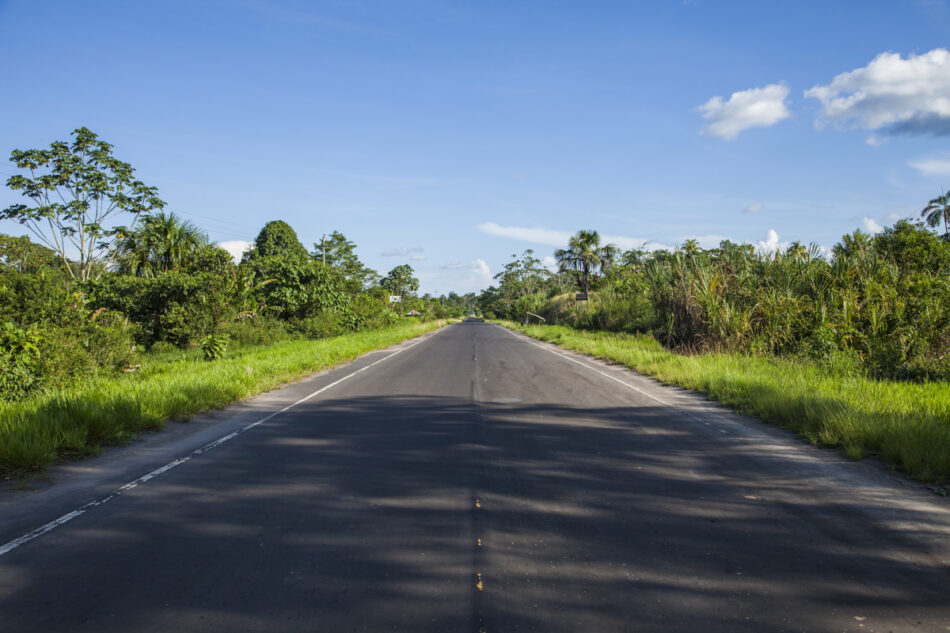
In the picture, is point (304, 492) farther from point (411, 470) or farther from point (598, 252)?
point (598, 252)

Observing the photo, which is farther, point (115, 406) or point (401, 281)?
point (401, 281)

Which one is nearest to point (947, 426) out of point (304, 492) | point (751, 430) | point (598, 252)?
point (751, 430)

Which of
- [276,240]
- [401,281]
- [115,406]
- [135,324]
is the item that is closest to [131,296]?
[135,324]

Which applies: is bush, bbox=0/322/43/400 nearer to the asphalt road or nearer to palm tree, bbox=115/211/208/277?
the asphalt road

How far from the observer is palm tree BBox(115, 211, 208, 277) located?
3131 cm

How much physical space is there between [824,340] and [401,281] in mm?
85741

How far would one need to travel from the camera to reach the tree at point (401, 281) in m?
95.6

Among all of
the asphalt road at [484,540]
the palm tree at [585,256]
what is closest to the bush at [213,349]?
the asphalt road at [484,540]

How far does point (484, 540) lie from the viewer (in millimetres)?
4109

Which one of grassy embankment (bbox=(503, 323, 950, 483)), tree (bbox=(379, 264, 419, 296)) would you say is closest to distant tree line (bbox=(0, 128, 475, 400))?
grassy embankment (bbox=(503, 323, 950, 483))

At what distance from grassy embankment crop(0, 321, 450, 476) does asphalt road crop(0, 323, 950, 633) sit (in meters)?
0.62

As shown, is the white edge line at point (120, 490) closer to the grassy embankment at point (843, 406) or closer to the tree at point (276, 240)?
the grassy embankment at point (843, 406)

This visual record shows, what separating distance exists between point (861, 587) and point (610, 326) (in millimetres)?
35978

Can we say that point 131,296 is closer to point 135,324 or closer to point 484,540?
point 135,324
